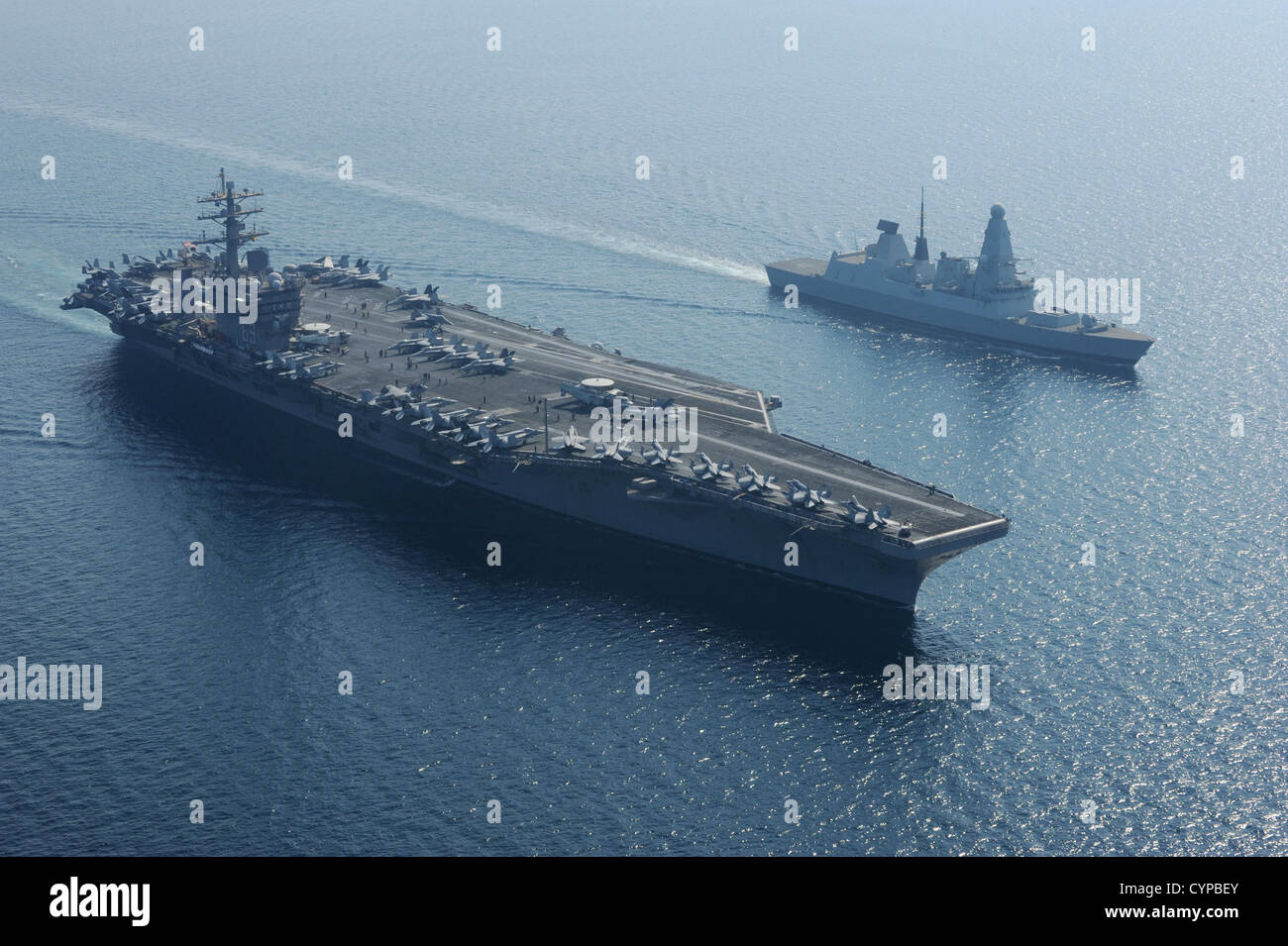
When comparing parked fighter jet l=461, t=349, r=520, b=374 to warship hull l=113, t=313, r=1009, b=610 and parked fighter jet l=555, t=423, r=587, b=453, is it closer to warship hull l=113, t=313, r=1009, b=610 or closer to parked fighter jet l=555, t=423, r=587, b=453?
warship hull l=113, t=313, r=1009, b=610

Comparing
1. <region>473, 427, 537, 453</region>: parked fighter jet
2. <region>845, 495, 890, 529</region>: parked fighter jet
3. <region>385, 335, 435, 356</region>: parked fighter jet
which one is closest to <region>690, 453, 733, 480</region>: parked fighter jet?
<region>845, 495, 890, 529</region>: parked fighter jet

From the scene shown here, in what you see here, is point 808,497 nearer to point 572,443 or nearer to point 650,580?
point 650,580

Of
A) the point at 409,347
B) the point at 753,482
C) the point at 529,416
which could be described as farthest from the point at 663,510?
the point at 409,347

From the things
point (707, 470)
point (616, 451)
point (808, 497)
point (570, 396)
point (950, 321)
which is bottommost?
point (808, 497)

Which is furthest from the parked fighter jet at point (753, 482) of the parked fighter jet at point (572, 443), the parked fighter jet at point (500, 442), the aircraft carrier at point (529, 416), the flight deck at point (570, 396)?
the parked fighter jet at point (500, 442)

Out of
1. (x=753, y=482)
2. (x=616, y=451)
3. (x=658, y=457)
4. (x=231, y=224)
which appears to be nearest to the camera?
(x=753, y=482)
